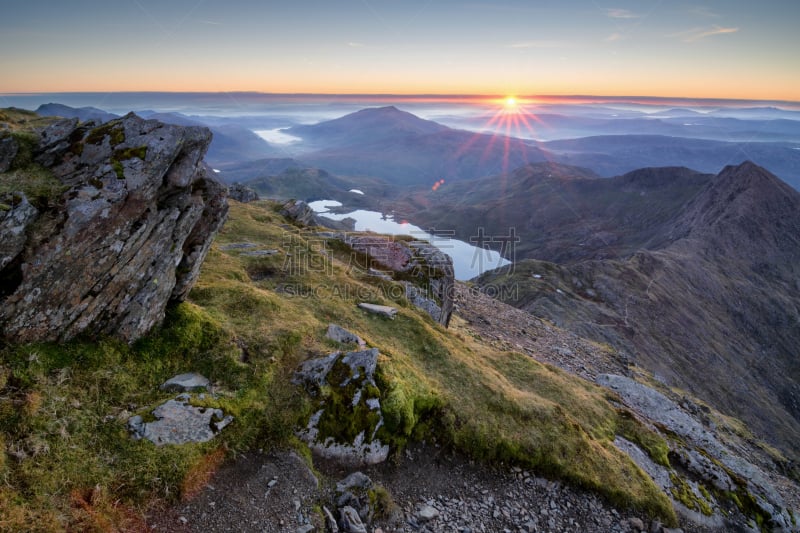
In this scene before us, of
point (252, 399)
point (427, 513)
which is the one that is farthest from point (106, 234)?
point (427, 513)

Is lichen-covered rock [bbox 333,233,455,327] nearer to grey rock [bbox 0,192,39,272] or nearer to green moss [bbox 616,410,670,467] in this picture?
green moss [bbox 616,410,670,467]

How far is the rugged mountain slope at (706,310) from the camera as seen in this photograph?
Result: 291 ft

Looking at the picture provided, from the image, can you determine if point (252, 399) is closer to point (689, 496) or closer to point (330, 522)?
point (330, 522)

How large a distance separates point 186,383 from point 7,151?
9789mm

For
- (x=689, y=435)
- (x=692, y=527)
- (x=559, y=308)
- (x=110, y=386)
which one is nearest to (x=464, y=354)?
(x=692, y=527)

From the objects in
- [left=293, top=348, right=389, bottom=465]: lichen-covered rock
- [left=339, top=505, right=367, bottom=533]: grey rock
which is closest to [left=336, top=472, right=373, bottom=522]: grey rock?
[left=339, top=505, right=367, bottom=533]: grey rock

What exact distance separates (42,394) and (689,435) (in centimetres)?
4023

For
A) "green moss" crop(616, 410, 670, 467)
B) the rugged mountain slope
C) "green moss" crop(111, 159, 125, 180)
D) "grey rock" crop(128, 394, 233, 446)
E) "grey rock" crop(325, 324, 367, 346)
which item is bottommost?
the rugged mountain slope

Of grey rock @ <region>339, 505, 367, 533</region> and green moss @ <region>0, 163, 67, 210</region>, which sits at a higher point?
green moss @ <region>0, 163, 67, 210</region>

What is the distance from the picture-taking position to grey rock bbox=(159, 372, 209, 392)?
40.7ft

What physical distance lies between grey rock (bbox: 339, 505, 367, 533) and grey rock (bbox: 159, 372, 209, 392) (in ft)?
20.0

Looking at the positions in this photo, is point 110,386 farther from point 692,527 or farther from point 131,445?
point 692,527

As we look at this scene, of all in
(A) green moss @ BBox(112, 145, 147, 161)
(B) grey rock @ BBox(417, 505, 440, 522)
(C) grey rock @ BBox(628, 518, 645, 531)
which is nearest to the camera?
(B) grey rock @ BBox(417, 505, 440, 522)

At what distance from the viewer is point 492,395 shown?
1861 centimetres
